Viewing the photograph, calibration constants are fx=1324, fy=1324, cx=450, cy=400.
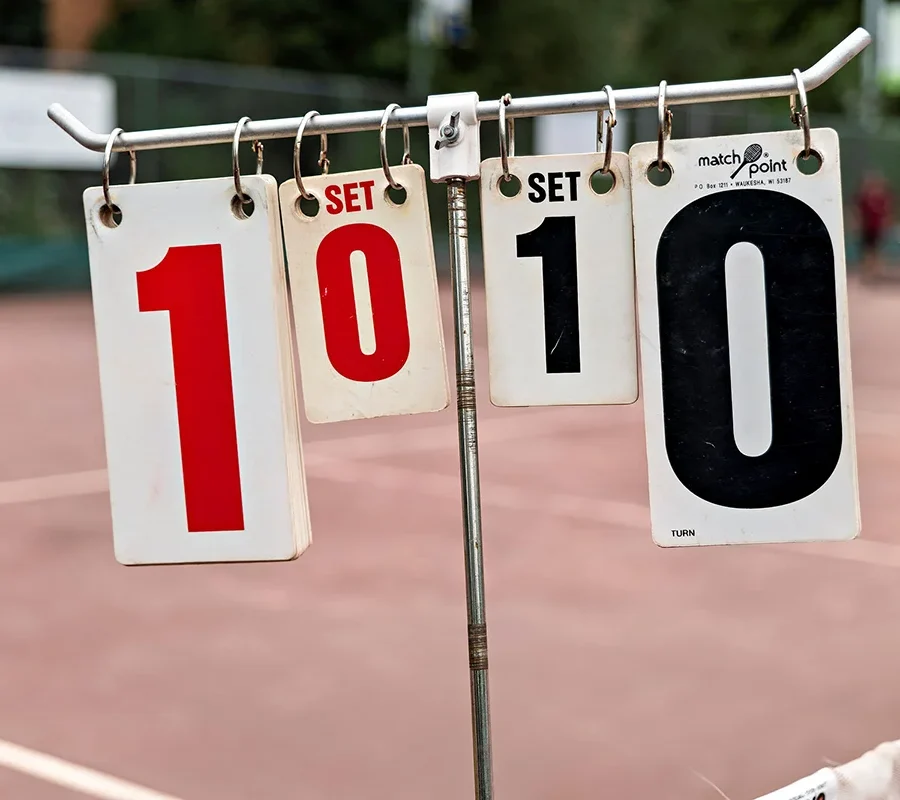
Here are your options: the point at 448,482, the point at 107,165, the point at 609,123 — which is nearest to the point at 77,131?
the point at 107,165

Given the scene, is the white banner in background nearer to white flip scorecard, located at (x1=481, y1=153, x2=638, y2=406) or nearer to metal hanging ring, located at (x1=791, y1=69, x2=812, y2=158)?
white flip scorecard, located at (x1=481, y1=153, x2=638, y2=406)

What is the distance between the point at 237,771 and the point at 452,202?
202 cm

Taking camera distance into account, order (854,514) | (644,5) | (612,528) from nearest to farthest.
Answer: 1. (854,514)
2. (612,528)
3. (644,5)

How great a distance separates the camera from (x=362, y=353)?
1.76 metres

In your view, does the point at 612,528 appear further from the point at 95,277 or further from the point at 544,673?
the point at 95,277

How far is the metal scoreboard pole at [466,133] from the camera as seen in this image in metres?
1.61

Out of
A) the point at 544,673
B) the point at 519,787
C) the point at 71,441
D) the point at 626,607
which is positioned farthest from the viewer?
the point at 71,441

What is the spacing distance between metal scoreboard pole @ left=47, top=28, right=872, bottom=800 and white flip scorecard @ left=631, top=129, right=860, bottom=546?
0.24 feet

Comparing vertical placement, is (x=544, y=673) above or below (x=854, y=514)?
below

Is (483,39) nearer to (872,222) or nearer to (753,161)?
(872,222)

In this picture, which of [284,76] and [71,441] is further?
[284,76]

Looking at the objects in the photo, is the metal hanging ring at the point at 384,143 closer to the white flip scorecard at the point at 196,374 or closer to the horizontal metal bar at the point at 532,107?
the horizontal metal bar at the point at 532,107

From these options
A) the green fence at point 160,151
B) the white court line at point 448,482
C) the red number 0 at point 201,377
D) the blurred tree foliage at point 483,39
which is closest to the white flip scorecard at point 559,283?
the red number 0 at point 201,377

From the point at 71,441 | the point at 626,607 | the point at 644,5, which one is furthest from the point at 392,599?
the point at 644,5
